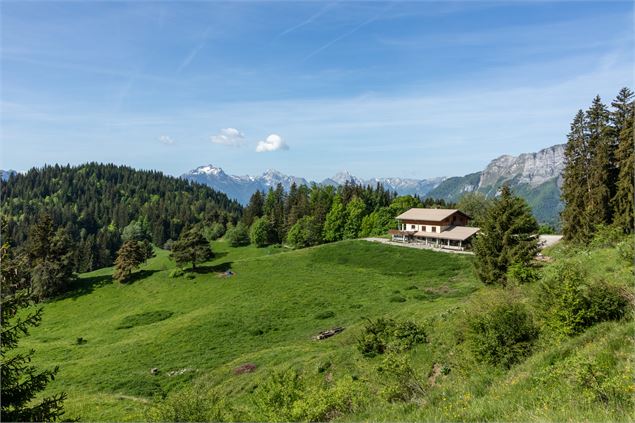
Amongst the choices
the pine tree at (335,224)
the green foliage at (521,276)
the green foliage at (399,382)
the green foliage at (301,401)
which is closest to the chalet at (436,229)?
the pine tree at (335,224)

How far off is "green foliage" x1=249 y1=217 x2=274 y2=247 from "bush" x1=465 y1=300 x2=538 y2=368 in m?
101

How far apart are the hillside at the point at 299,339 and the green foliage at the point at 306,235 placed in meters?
21.4

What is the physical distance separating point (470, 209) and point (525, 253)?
300ft

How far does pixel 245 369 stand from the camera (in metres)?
30.5

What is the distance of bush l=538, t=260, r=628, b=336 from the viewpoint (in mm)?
15289

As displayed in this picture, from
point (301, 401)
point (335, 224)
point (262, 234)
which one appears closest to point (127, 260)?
point (262, 234)

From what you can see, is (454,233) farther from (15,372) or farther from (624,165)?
(15,372)

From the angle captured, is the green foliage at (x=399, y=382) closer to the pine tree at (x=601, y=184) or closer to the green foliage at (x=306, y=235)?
the pine tree at (x=601, y=184)

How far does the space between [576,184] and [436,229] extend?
3655 cm

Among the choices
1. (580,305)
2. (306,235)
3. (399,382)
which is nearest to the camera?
(399,382)

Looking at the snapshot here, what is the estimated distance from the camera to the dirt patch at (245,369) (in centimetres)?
3008

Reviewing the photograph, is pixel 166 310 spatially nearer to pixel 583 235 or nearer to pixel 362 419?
pixel 362 419

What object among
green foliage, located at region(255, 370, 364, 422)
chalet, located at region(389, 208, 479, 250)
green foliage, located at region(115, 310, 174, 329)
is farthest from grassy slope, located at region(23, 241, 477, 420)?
chalet, located at region(389, 208, 479, 250)

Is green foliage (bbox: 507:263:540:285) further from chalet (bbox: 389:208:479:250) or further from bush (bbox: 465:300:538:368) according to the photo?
chalet (bbox: 389:208:479:250)
